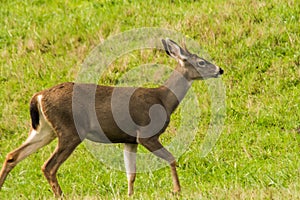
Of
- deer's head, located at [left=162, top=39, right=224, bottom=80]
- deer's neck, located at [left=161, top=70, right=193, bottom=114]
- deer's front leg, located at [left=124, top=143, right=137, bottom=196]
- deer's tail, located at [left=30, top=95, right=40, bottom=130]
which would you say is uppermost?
deer's tail, located at [left=30, top=95, right=40, bottom=130]

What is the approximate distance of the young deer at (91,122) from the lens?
10.1 meters

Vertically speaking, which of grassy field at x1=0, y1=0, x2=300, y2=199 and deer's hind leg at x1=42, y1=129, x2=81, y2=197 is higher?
deer's hind leg at x1=42, y1=129, x2=81, y2=197

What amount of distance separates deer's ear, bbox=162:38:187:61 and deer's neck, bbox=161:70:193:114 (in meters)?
0.24

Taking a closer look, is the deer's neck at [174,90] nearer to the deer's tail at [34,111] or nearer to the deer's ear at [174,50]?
the deer's ear at [174,50]

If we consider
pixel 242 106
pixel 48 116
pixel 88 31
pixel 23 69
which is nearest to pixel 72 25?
pixel 88 31

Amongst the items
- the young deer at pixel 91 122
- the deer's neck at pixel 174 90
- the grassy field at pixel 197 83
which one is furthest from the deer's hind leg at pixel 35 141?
the deer's neck at pixel 174 90

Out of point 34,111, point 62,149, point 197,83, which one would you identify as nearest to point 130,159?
point 62,149

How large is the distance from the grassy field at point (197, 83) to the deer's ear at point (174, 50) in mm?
1400

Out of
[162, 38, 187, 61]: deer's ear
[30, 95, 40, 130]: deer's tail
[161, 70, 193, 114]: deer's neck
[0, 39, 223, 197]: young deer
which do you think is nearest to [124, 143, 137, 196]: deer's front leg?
[0, 39, 223, 197]: young deer

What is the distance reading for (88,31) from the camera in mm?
16141

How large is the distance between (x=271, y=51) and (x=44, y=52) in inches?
170

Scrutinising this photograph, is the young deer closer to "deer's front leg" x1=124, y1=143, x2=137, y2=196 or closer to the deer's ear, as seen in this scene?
"deer's front leg" x1=124, y1=143, x2=137, y2=196

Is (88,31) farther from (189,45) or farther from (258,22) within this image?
(258,22)

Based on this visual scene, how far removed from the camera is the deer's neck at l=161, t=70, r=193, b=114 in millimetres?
10914
